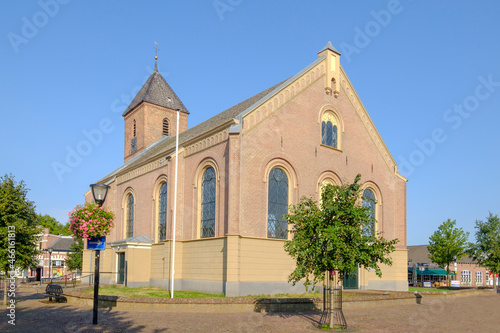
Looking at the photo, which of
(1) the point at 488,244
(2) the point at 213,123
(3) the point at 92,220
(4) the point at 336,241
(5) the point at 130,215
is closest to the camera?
(4) the point at 336,241

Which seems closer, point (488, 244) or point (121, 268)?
point (121, 268)

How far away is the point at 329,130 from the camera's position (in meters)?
28.7

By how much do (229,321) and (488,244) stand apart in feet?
112

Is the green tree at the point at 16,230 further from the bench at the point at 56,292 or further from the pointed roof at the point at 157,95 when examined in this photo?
the pointed roof at the point at 157,95

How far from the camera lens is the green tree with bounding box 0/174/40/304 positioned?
1812cm

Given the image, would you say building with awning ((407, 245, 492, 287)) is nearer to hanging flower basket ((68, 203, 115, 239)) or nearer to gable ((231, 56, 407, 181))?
gable ((231, 56, 407, 181))

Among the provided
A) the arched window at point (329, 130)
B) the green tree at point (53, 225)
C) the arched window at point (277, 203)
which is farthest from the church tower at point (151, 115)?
the green tree at point (53, 225)

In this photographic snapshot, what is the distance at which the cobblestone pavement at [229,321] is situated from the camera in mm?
13609

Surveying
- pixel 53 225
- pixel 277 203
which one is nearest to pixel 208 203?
pixel 277 203

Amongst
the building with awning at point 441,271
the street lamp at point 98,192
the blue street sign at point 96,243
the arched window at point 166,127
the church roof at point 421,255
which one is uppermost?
the arched window at point 166,127

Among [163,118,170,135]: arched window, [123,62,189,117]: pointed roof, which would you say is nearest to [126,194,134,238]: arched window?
[163,118,170,135]: arched window

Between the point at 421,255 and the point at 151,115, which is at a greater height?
the point at 151,115

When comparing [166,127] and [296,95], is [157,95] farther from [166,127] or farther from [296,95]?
[296,95]

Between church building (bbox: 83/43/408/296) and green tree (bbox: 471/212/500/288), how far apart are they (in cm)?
1214
